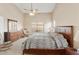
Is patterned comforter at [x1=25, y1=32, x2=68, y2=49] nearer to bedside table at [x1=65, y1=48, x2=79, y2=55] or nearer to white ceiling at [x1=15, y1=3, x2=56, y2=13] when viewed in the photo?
bedside table at [x1=65, y1=48, x2=79, y2=55]

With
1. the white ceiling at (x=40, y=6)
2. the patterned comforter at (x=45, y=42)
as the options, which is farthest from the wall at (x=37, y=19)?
the patterned comforter at (x=45, y=42)

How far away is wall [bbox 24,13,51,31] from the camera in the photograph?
2.12 metres

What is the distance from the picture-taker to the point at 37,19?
2.12 meters

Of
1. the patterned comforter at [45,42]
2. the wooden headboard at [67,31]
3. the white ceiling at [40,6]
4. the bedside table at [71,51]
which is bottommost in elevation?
the bedside table at [71,51]

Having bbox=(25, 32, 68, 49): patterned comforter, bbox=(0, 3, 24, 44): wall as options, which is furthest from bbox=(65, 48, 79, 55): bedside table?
bbox=(0, 3, 24, 44): wall

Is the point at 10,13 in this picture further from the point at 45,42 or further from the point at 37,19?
the point at 45,42

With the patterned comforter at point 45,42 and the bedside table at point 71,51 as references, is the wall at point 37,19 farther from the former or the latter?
the bedside table at point 71,51

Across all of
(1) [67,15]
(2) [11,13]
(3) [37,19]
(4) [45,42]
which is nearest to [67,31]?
(1) [67,15]

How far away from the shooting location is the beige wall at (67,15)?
2.07 m

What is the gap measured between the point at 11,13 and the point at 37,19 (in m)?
0.39

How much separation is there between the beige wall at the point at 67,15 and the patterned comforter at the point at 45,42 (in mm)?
199

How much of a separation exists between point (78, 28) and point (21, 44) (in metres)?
0.85

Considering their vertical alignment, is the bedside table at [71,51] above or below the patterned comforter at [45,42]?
below

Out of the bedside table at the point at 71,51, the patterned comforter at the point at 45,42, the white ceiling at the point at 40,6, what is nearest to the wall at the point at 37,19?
the white ceiling at the point at 40,6
